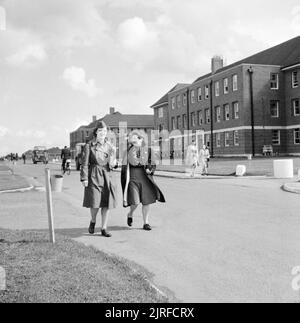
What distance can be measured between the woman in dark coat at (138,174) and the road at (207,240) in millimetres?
563

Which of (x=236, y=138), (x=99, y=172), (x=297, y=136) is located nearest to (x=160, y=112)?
(x=236, y=138)

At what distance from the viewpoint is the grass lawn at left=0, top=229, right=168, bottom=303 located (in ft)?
13.4

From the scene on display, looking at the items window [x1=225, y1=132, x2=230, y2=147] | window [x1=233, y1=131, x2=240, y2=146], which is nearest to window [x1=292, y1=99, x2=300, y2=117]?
window [x1=233, y1=131, x2=240, y2=146]

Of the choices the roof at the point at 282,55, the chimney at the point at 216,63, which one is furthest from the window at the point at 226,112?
the chimney at the point at 216,63

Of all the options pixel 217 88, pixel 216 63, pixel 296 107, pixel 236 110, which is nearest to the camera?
pixel 296 107

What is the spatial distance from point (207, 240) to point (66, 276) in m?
2.87

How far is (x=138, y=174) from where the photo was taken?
8023 millimetres

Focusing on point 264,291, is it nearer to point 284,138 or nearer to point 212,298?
point 212,298

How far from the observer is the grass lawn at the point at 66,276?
4.07 meters

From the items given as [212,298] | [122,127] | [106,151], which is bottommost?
[212,298]

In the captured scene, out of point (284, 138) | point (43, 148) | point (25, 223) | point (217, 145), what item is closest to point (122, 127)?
point (43, 148)

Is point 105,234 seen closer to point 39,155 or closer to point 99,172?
point 99,172
